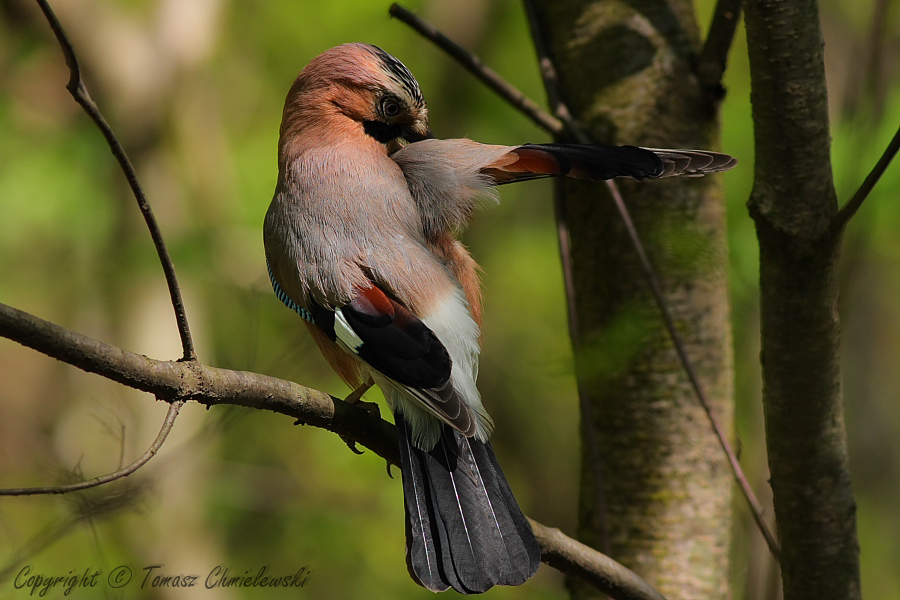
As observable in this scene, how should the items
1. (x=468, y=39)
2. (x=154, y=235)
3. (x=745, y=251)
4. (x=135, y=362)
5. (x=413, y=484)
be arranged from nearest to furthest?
(x=135, y=362), (x=154, y=235), (x=413, y=484), (x=745, y=251), (x=468, y=39)

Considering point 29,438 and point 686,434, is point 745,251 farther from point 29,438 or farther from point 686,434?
point 29,438

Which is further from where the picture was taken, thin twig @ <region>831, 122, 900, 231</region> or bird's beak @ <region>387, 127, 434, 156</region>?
bird's beak @ <region>387, 127, 434, 156</region>

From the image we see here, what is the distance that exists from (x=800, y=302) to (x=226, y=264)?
507 centimetres

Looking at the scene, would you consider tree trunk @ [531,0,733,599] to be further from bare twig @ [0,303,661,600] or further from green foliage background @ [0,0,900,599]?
green foliage background @ [0,0,900,599]

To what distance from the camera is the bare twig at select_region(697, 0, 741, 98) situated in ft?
10.3

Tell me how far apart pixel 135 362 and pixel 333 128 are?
1866 mm

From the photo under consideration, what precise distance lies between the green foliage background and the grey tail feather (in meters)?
2.50

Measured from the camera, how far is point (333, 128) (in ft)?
11.4

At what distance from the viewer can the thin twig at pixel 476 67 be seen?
3.39m

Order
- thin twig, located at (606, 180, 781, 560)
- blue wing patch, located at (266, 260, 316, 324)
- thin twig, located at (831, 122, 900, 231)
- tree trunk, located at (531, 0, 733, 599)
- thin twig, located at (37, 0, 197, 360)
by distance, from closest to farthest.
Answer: thin twig, located at (37, 0, 197, 360)
thin twig, located at (831, 122, 900, 231)
thin twig, located at (606, 180, 781, 560)
blue wing patch, located at (266, 260, 316, 324)
tree trunk, located at (531, 0, 733, 599)

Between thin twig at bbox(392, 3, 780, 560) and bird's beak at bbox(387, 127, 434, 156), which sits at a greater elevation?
bird's beak at bbox(387, 127, 434, 156)

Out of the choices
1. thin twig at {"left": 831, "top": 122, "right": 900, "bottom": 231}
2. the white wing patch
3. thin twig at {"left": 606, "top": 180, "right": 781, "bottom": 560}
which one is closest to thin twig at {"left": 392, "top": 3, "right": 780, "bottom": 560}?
thin twig at {"left": 606, "top": 180, "right": 781, "bottom": 560}

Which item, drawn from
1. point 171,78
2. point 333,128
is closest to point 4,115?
point 171,78
